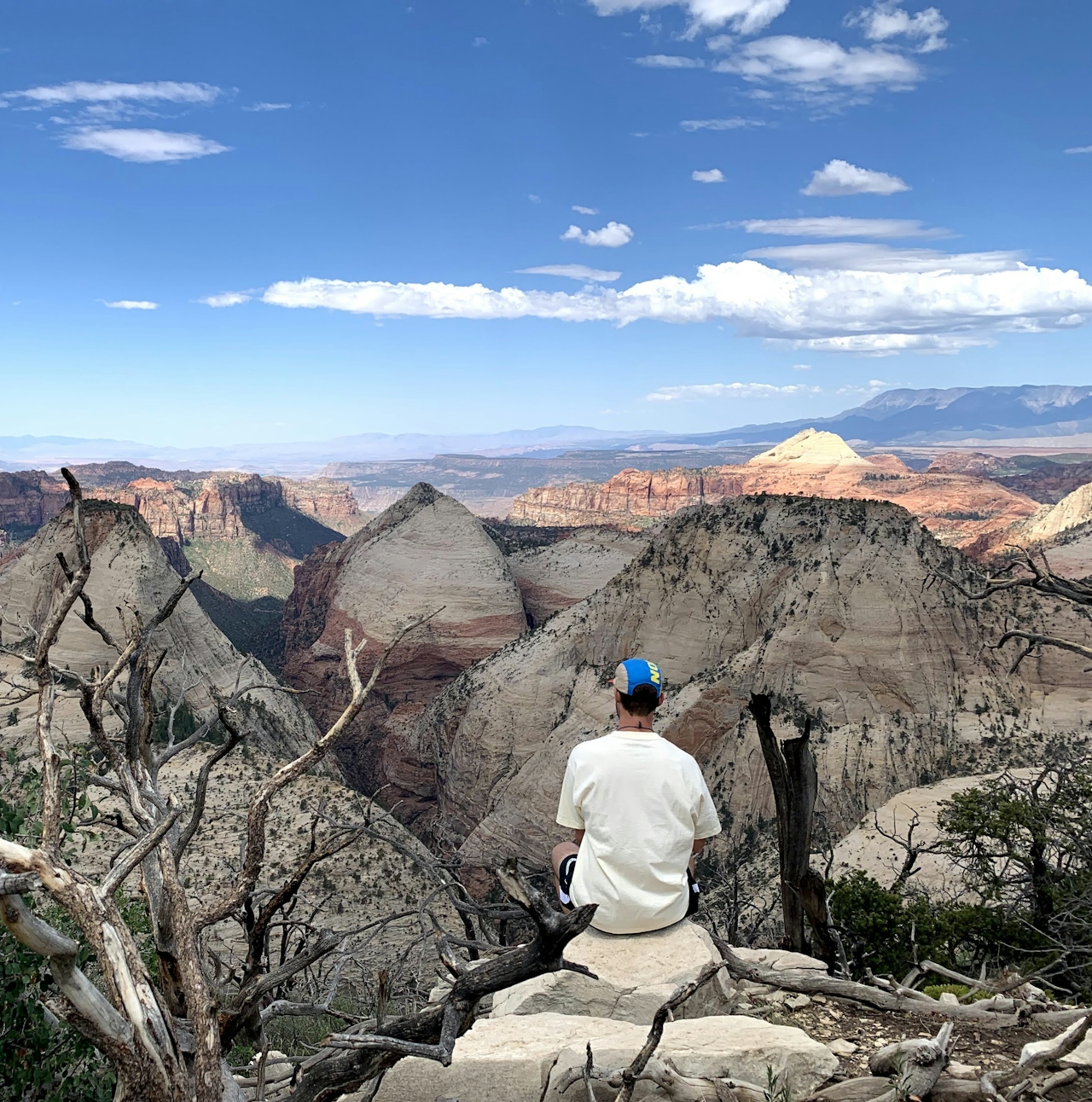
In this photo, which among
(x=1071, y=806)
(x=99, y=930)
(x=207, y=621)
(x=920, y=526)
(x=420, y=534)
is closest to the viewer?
(x=99, y=930)

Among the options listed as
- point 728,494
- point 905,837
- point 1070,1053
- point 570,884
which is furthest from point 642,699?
point 728,494

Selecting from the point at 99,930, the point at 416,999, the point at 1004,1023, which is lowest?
the point at 416,999

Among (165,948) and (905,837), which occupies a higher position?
(165,948)

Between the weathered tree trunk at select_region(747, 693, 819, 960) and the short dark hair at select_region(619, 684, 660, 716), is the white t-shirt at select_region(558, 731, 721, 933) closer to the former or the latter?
the short dark hair at select_region(619, 684, 660, 716)

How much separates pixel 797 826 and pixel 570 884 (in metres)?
3.78

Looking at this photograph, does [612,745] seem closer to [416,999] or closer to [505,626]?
[416,999]

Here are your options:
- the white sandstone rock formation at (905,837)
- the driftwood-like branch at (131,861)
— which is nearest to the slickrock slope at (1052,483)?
the white sandstone rock formation at (905,837)

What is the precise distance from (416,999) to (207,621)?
126 feet

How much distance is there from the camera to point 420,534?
67.8 meters

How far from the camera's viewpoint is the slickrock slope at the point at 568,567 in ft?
220

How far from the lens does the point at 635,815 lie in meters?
5.75

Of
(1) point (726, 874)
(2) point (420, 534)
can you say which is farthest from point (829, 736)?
(2) point (420, 534)

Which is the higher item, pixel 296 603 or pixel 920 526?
pixel 920 526

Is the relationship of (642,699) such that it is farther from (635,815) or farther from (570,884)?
(570,884)
